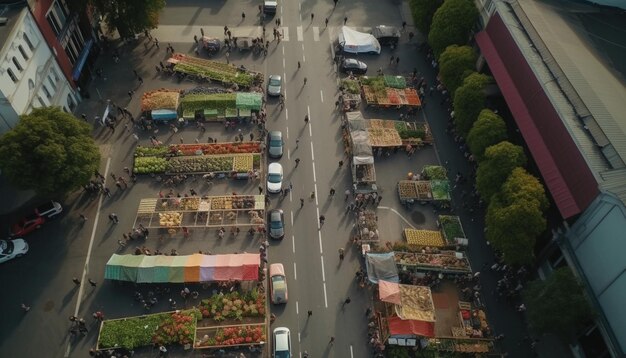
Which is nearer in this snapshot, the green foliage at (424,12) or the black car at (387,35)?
the green foliage at (424,12)

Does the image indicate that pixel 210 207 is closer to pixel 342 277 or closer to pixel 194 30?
pixel 342 277

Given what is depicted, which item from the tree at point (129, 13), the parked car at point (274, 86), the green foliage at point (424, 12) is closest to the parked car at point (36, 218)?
the tree at point (129, 13)

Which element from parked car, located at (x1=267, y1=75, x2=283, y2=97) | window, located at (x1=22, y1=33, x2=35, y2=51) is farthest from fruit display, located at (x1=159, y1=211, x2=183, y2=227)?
window, located at (x1=22, y1=33, x2=35, y2=51)

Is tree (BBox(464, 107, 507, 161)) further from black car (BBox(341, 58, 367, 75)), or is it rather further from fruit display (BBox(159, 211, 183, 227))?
fruit display (BBox(159, 211, 183, 227))

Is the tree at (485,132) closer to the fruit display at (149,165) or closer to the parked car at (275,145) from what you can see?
the parked car at (275,145)

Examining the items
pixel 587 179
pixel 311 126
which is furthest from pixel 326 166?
pixel 587 179
